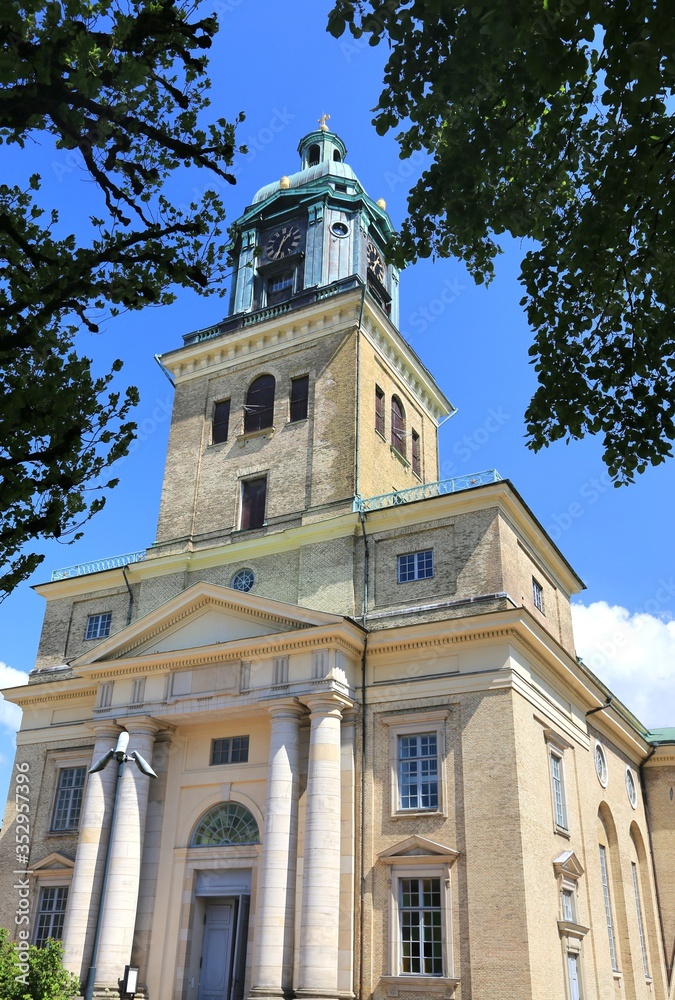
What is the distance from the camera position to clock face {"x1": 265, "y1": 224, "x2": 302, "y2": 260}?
1286 inches

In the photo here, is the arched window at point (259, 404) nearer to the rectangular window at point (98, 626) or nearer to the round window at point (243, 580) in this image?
the round window at point (243, 580)

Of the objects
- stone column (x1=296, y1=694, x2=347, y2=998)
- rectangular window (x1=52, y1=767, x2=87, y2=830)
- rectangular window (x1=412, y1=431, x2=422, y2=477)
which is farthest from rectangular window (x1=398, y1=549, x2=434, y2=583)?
rectangular window (x1=52, y1=767, x2=87, y2=830)

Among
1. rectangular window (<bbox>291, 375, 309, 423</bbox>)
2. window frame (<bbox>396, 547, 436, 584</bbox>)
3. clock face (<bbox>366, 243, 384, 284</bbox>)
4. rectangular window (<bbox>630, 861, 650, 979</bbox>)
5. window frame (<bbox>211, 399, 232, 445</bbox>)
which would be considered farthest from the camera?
clock face (<bbox>366, 243, 384, 284</bbox>)

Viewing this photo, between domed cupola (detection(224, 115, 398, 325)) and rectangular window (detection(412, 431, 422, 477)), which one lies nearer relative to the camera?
domed cupola (detection(224, 115, 398, 325))

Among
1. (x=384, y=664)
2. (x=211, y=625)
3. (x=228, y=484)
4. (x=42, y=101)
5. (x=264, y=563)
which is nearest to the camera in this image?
(x=42, y=101)

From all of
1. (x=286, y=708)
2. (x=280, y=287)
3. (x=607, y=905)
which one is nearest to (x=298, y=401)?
(x=280, y=287)

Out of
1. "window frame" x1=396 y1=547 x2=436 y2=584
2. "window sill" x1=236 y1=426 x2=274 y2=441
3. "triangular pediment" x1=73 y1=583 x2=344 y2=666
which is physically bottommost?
"triangular pediment" x1=73 y1=583 x2=344 y2=666

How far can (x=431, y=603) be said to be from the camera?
23.3 meters

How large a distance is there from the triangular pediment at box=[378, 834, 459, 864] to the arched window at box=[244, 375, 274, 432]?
1405 cm

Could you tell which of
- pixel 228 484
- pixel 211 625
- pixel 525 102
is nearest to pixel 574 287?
pixel 525 102

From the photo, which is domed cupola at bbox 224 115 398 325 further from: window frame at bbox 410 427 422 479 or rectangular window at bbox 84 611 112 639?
rectangular window at bbox 84 611 112 639

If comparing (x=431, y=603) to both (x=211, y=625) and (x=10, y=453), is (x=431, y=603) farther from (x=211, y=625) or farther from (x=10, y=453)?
(x=10, y=453)

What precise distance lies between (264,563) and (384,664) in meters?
5.41

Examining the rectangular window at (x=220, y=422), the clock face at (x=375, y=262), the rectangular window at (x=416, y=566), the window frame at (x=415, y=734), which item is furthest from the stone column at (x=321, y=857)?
the clock face at (x=375, y=262)
